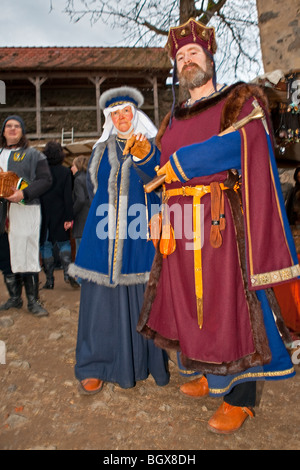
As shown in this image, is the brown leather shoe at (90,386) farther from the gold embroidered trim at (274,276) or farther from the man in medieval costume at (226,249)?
the gold embroidered trim at (274,276)

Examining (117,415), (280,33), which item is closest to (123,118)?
(117,415)

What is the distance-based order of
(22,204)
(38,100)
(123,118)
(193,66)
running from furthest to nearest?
(38,100)
(22,204)
(123,118)
(193,66)

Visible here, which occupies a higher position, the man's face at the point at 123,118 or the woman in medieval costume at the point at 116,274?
the man's face at the point at 123,118

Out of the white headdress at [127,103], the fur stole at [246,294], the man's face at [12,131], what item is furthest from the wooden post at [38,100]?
the fur stole at [246,294]

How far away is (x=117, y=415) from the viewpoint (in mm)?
2199

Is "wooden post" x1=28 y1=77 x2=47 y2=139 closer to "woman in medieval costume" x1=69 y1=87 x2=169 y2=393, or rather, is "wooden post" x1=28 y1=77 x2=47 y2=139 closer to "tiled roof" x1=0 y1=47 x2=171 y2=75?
"tiled roof" x1=0 y1=47 x2=171 y2=75

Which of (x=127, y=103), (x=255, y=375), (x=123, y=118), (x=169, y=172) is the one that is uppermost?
(x=127, y=103)

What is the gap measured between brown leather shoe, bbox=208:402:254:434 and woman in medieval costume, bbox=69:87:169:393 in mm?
603

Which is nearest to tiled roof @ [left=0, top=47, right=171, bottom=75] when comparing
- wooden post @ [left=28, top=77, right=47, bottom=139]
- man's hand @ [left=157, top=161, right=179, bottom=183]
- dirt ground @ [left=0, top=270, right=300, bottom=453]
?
wooden post @ [left=28, top=77, right=47, bottom=139]

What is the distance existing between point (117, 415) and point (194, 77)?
2206 millimetres

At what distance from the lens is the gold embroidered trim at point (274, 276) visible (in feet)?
5.89
